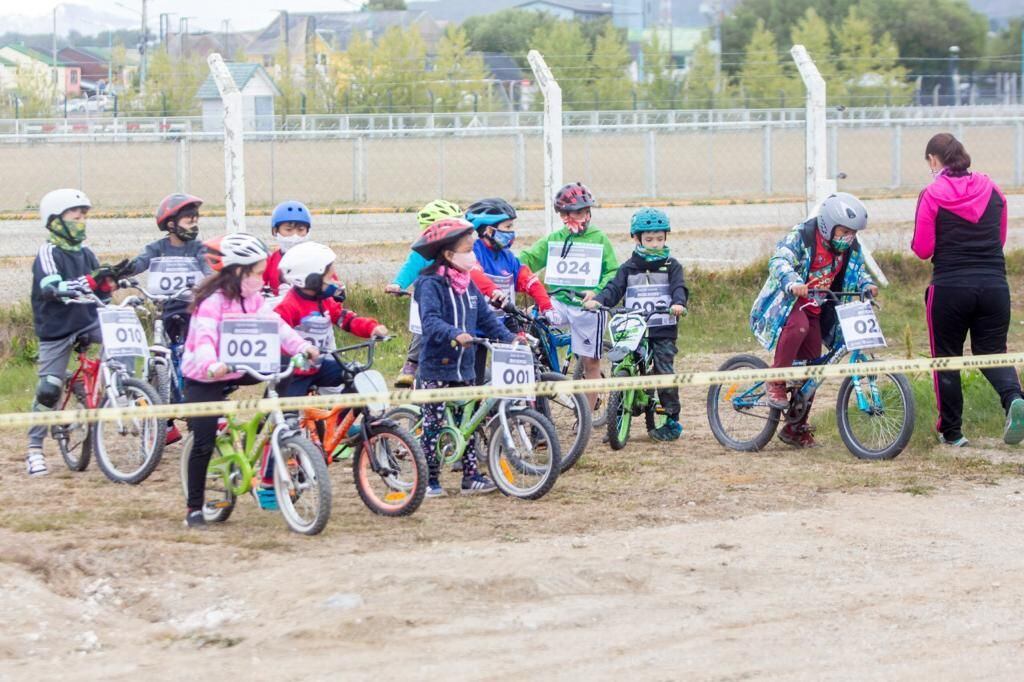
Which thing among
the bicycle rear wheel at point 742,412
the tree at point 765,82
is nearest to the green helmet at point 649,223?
the bicycle rear wheel at point 742,412

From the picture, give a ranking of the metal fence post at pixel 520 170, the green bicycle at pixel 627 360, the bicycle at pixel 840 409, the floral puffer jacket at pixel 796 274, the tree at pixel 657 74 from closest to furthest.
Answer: the bicycle at pixel 840 409, the floral puffer jacket at pixel 796 274, the green bicycle at pixel 627 360, the metal fence post at pixel 520 170, the tree at pixel 657 74

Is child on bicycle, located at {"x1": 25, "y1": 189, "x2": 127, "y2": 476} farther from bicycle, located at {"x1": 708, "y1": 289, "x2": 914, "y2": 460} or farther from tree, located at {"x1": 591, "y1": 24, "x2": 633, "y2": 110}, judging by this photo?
tree, located at {"x1": 591, "y1": 24, "x2": 633, "y2": 110}

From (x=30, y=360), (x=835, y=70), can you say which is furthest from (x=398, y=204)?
(x=835, y=70)

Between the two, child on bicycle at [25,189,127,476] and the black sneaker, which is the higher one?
child on bicycle at [25,189,127,476]

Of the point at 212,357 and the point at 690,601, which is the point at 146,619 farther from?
the point at 690,601

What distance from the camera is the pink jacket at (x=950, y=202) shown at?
9.61 meters

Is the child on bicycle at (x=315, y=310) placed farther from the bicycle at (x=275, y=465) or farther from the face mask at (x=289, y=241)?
the face mask at (x=289, y=241)

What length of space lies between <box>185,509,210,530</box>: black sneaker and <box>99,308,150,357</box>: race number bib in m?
1.55

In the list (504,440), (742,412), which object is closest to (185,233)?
(504,440)

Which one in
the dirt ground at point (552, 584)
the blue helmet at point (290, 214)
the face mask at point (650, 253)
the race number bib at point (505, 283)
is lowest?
the dirt ground at point (552, 584)

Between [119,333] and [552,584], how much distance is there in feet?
12.5

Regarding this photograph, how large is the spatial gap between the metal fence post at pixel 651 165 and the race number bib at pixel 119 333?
711 inches

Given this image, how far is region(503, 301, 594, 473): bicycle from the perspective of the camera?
9.10m

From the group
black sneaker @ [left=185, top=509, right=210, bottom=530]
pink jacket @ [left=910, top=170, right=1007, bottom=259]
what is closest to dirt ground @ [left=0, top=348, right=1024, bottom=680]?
black sneaker @ [left=185, top=509, right=210, bottom=530]
